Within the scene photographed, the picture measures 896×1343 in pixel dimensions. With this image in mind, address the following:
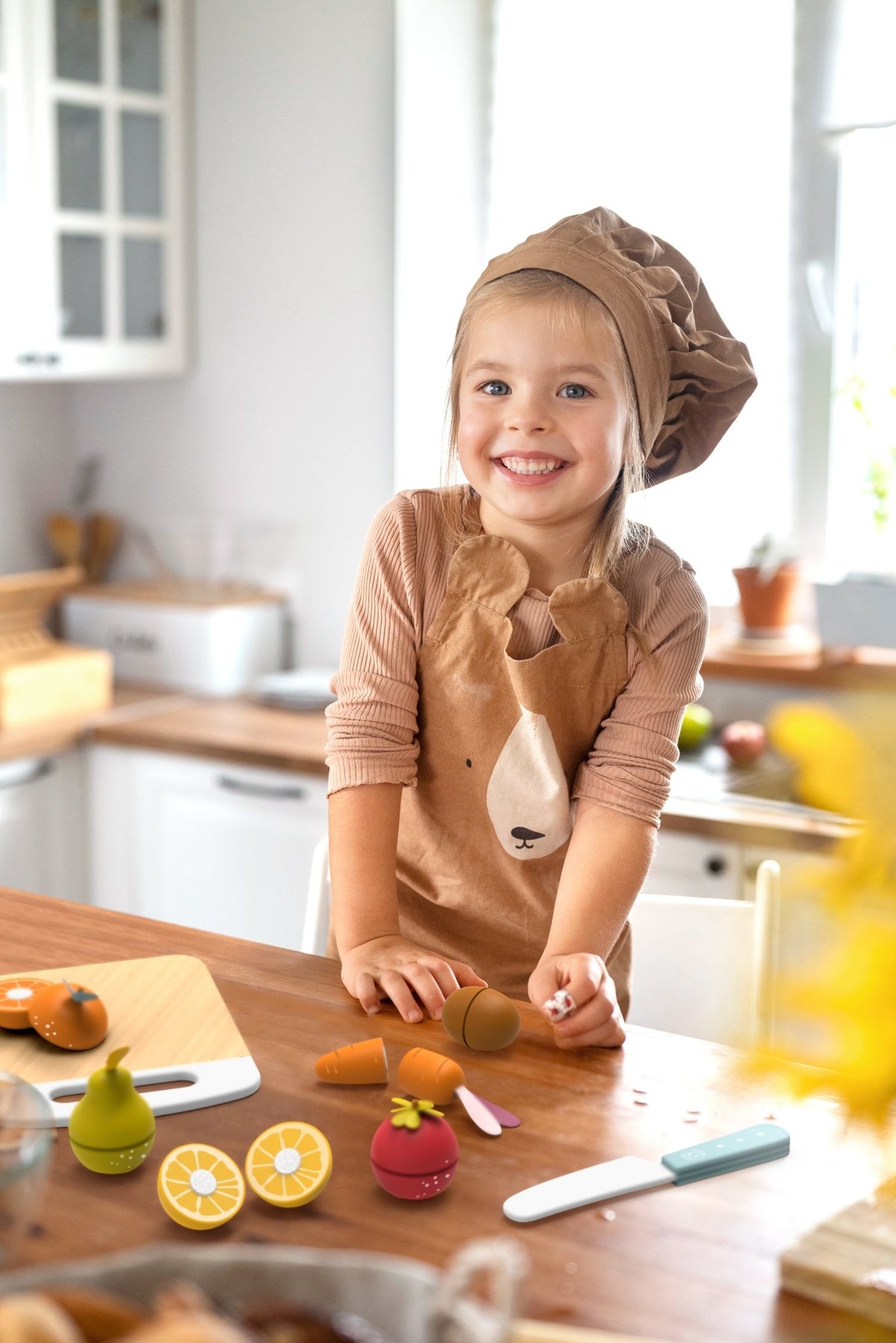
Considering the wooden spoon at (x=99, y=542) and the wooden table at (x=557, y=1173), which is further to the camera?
the wooden spoon at (x=99, y=542)

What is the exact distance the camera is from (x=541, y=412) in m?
1.19

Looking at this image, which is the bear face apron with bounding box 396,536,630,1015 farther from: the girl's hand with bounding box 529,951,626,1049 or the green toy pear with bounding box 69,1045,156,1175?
the green toy pear with bounding box 69,1045,156,1175

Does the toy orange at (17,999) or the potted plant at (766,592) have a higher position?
the potted plant at (766,592)

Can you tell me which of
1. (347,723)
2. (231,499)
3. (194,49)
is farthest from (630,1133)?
(194,49)

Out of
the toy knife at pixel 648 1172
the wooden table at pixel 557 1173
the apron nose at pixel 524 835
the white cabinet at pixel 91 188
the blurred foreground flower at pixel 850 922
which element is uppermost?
the white cabinet at pixel 91 188

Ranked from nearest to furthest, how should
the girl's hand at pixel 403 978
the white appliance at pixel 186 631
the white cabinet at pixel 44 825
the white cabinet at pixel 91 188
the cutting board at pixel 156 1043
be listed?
the cutting board at pixel 156 1043 → the girl's hand at pixel 403 978 → the white cabinet at pixel 44 825 → the white cabinet at pixel 91 188 → the white appliance at pixel 186 631

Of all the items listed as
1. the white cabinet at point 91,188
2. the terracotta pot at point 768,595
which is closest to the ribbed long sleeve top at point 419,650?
the terracotta pot at point 768,595

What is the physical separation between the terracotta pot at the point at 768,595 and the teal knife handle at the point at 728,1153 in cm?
180

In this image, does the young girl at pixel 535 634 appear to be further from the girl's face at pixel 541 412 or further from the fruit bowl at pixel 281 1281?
the fruit bowl at pixel 281 1281

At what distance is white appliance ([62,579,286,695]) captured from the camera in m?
2.89

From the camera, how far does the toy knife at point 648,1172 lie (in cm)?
75

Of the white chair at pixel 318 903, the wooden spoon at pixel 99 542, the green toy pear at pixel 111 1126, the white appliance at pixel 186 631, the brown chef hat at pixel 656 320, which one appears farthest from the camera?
the wooden spoon at pixel 99 542

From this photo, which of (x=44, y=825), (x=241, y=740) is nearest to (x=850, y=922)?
(x=241, y=740)

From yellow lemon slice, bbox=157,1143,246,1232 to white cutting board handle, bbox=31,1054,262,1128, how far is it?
8cm
